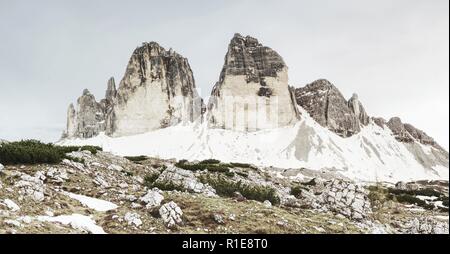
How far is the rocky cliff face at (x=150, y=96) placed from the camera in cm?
13712

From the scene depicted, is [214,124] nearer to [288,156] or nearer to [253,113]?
[253,113]

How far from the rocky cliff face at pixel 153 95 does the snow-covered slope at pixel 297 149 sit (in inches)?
185

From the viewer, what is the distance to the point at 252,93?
12294cm

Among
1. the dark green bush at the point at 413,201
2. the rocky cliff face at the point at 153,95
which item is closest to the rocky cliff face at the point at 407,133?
the rocky cliff face at the point at 153,95

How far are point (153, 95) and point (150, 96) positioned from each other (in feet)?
3.15

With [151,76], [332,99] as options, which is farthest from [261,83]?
[151,76]

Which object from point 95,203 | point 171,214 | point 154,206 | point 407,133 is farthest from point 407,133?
point 95,203

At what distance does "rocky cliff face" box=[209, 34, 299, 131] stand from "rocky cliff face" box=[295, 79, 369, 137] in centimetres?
1077

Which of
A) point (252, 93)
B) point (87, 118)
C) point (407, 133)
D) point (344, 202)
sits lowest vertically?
point (344, 202)

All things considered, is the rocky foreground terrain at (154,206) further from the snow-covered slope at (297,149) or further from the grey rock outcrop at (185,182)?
the snow-covered slope at (297,149)

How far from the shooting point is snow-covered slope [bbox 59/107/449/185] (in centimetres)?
10900

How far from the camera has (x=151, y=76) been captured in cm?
13850

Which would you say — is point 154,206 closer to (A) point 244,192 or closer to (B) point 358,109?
(A) point 244,192
